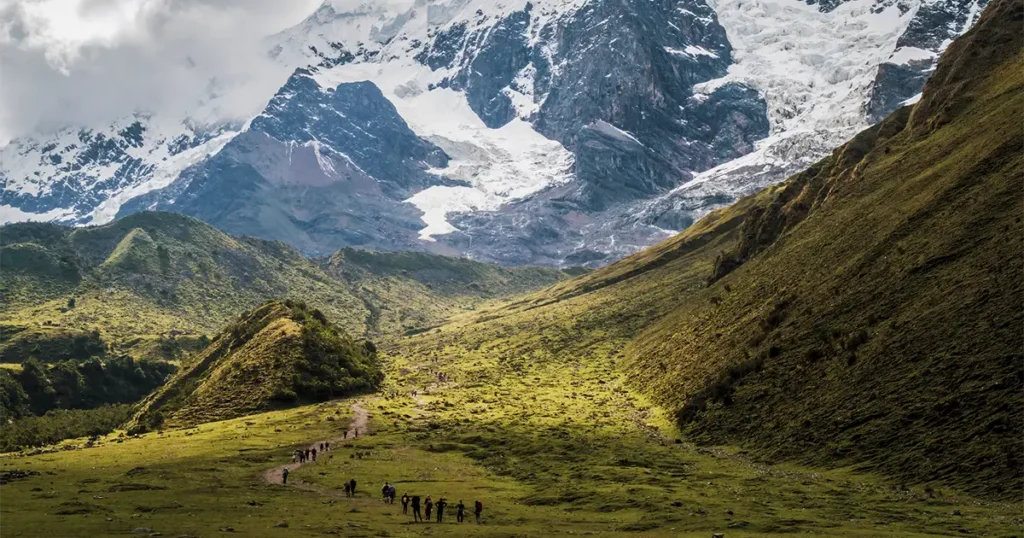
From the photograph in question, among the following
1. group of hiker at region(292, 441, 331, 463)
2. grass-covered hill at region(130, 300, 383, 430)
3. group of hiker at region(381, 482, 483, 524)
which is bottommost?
group of hiker at region(381, 482, 483, 524)

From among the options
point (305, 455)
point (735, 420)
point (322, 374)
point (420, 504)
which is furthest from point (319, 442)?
point (735, 420)

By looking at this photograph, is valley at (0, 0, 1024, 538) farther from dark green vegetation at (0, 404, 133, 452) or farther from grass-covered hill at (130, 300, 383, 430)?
dark green vegetation at (0, 404, 133, 452)

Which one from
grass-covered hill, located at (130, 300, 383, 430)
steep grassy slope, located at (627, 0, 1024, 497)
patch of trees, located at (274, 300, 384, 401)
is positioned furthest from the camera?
patch of trees, located at (274, 300, 384, 401)

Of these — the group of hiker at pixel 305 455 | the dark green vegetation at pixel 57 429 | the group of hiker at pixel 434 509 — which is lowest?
the group of hiker at pixel 434 509

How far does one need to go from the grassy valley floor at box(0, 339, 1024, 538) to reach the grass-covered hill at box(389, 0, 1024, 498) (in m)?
5.68

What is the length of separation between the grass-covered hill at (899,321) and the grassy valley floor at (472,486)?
5679 mm

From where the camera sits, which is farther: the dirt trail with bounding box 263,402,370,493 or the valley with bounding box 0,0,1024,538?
the dirt trail with bounding box 263,402,370,493

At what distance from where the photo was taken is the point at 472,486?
330 feet

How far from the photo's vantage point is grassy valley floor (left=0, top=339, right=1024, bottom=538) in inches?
2778

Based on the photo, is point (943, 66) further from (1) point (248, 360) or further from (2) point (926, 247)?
(1) point (248, 360)

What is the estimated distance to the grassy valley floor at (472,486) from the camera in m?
70.6

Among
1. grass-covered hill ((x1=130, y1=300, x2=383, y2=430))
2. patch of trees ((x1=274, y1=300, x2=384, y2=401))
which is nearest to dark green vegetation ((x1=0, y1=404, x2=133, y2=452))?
grass-covered hill ((x1=130, y1=300, x2=383, y2=430))

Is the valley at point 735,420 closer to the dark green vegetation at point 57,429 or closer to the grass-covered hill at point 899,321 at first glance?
the grass-covered hill at point 899,321

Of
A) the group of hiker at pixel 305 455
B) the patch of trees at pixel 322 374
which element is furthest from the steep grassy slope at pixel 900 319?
the patch of trees at pixel 322 374
